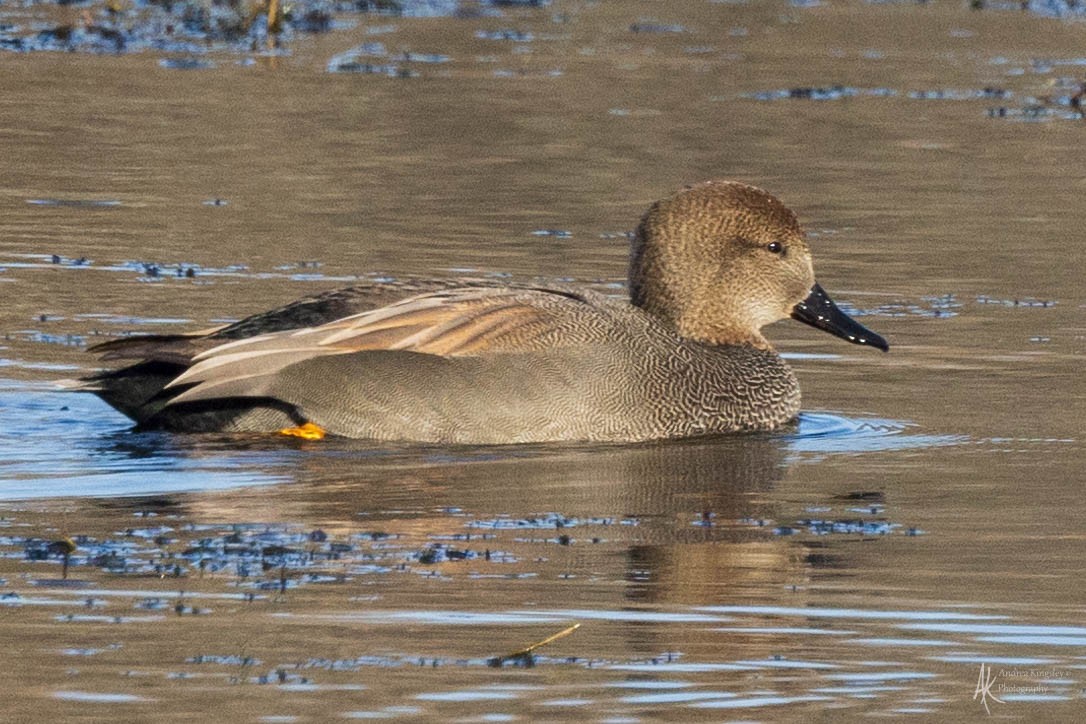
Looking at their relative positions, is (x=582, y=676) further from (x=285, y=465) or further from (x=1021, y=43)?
(x=1021, y=43)

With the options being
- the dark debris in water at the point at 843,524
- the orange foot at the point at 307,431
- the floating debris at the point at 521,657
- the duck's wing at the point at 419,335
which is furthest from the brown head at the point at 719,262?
the floating debris at the point at 521,657

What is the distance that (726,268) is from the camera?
10.0 metres

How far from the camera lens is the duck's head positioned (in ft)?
32.6

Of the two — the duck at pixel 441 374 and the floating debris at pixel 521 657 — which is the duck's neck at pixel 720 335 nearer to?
the duck at pixel 441 374

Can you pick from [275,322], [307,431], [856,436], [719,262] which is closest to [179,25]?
[719,262]

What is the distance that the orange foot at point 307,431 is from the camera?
8836 mm

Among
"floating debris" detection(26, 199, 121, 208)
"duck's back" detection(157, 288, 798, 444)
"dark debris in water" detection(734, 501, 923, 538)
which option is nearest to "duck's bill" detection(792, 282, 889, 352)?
"duck's back" detection(157, 288, 798, 444)

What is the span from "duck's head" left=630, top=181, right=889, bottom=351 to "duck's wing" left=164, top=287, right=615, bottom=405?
70 cm

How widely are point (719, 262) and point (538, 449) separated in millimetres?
1630

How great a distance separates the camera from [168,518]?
7.30 m

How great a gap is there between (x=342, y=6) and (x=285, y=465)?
16126 millimetres

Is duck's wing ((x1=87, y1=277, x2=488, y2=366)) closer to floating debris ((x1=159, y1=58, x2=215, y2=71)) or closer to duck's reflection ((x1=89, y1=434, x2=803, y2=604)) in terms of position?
duck's reflection ((x1=89, y1=434, x2=803, y2=604))

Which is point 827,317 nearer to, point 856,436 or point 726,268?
point 726,268

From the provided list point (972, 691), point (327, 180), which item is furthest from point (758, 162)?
point (972, 691)
